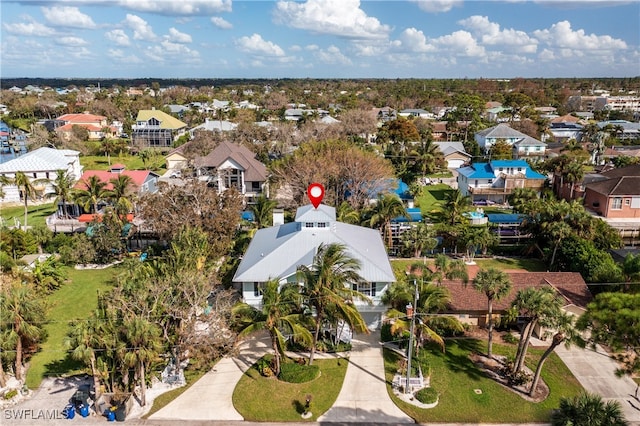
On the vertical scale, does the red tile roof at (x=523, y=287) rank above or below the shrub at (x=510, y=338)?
above

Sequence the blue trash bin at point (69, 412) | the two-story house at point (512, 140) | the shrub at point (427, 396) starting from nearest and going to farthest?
the blue trash bin at point (69, 412) → the shrub at point (427, 396) → the two-story house at point (512, 140)

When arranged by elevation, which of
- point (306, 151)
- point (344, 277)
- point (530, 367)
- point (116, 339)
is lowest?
point (530, 367)

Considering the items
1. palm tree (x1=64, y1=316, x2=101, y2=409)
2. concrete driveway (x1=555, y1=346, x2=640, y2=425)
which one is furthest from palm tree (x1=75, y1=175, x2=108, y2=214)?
concrete driveway (x1=555, y1=346, x2=640, y2=425)

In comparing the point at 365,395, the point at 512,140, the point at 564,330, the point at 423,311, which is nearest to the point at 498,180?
the point at 512,140

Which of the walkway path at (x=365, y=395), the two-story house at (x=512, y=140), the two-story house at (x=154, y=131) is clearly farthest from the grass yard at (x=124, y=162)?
the walkway path at (x=365, y=395)

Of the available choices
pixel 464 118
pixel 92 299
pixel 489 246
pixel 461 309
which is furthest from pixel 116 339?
pixel 464 118

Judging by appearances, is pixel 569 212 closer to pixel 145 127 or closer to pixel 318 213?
pixel 318 213

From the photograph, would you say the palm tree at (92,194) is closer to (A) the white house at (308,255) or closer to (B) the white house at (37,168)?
(B) the white house at (37,168)
